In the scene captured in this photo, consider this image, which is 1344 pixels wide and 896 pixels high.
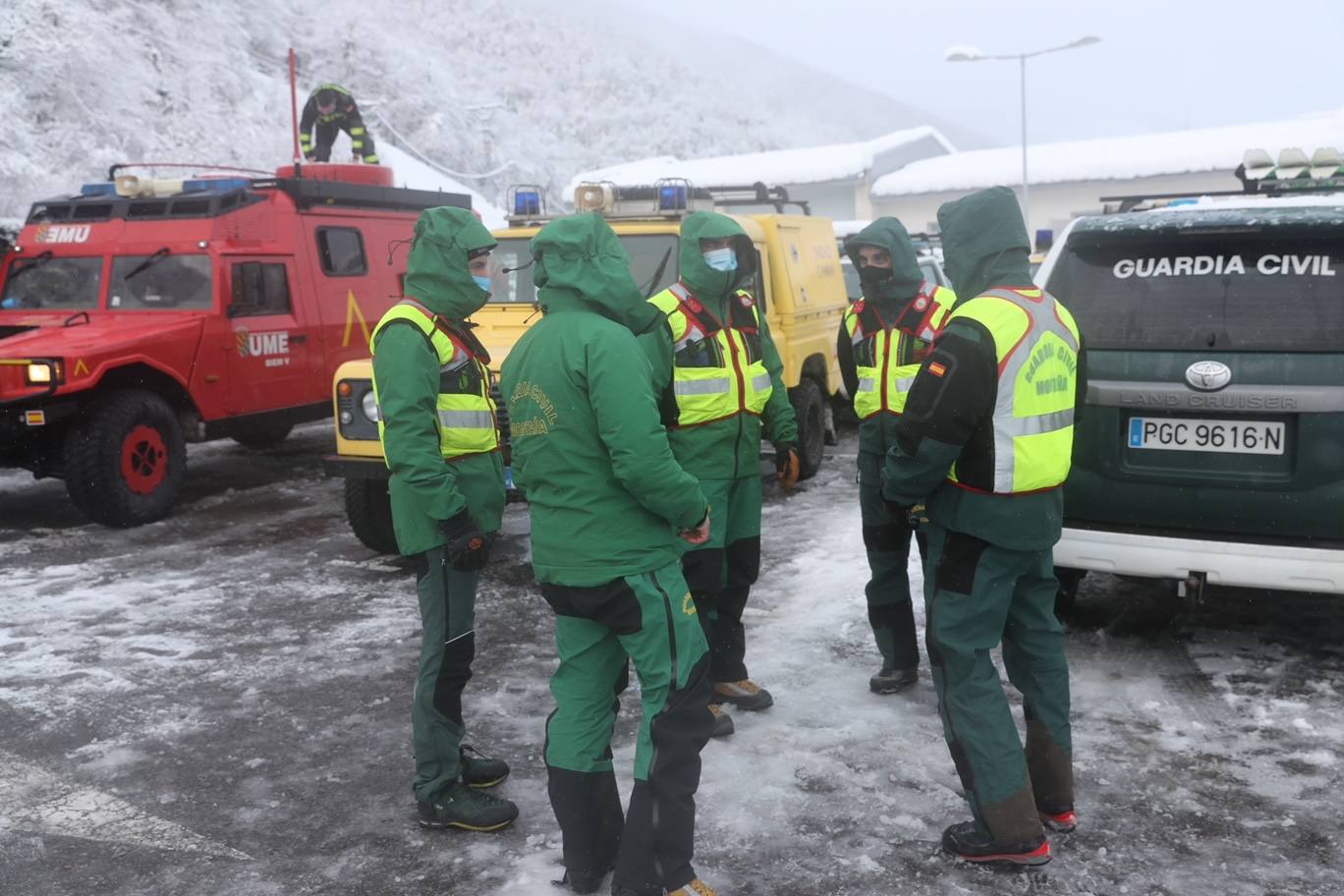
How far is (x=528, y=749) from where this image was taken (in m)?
4.23

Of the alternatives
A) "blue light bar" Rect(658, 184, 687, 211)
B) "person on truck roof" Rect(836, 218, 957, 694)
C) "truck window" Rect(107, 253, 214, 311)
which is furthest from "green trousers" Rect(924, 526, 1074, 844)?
"truck window" Rect(107, 253, 214, 311)

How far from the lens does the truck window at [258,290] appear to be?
862 cm

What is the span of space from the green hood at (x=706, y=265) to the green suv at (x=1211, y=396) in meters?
1.29

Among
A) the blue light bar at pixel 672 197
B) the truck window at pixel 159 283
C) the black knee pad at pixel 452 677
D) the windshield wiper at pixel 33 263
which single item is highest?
the blue light bar at pixel 672 197

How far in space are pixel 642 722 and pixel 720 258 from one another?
6.27 ft

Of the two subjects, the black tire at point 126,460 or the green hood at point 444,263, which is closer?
the green hood at point 444,263

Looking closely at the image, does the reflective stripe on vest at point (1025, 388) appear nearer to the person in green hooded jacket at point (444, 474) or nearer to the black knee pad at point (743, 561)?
the black knee pad at point (743, 561)

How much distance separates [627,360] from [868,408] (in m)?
1.93

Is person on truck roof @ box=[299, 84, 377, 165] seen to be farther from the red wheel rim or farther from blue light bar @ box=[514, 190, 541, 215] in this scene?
the red wheel rim

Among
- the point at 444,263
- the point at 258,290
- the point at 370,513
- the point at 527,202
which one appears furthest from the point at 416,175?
the point at 444,263

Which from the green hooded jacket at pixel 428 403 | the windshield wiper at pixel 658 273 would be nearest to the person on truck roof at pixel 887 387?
the green hooded jacket at pixel 428 403

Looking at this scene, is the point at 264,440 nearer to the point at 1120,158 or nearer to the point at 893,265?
the point at 893,265

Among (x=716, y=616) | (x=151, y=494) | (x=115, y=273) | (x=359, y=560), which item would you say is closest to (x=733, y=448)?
(x=716, y=616)

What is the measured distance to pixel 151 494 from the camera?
811cm
